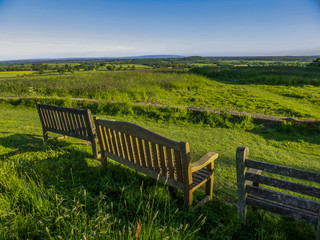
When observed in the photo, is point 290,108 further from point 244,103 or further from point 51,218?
point 51,218

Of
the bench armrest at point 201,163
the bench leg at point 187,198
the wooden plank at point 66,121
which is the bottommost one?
the bench leg at point 187,198

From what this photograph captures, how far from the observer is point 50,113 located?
5090 millimetres

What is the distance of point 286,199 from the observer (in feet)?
7.43

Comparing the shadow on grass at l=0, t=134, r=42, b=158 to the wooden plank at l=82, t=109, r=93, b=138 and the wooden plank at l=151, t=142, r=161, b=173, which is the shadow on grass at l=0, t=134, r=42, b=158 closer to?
the wooden plank at l=82, t=109, r=93, b=138

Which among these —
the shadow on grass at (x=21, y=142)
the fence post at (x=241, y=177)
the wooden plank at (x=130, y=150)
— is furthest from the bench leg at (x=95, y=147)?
the fence post at (x=241, y=177)

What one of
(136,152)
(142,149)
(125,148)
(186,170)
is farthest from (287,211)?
(125,148)

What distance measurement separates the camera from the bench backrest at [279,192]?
214 centimetres

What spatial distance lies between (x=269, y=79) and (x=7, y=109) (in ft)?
76.3

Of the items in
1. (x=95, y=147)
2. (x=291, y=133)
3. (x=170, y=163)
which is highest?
(x=170, y=163)

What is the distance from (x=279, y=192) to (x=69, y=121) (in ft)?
14.2

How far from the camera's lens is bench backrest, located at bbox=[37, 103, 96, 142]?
4406 millimetres

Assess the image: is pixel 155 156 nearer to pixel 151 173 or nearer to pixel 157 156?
pixel 157 156

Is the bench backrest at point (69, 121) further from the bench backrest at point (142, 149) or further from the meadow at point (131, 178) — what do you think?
the bench backrest at point (142, 149)

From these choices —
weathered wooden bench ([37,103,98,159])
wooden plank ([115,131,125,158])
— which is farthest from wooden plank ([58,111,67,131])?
wooden plank ([115,131,125,158])
